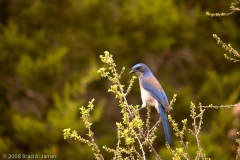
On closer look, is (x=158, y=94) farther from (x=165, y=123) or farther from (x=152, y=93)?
(x=165, y=123)

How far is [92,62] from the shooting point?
1231cm

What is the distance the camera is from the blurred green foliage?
37.7ft

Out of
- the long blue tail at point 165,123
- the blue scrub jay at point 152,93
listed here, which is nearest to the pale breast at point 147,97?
the blue scrub jay at point 152,93

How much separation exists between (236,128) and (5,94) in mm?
4933

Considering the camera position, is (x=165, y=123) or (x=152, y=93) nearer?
(x=165, y=123)

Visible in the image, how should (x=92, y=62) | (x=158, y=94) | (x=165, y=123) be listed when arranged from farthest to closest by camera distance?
(x=92, y=62) < (x=158, y=94) < (x=165, y=123)

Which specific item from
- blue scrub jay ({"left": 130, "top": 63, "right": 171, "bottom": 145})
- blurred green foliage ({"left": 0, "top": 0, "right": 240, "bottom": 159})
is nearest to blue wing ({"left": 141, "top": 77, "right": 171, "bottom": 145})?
blue scrub jay ({"left": 130, "top": 63, "right": 171, "bottom": 145})

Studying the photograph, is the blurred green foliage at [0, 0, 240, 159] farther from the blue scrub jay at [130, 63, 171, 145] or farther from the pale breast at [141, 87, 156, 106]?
the pale breast at [141, 87, 156, 106]

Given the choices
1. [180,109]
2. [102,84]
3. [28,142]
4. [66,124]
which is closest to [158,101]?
[66,124]

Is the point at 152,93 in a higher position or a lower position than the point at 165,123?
higher

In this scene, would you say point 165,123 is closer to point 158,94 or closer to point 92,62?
point 158,94

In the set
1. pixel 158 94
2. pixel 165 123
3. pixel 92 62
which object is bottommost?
pixel 165 123

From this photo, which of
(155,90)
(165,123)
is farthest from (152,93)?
(165,123)

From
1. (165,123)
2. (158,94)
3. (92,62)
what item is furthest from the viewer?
(92,62)
